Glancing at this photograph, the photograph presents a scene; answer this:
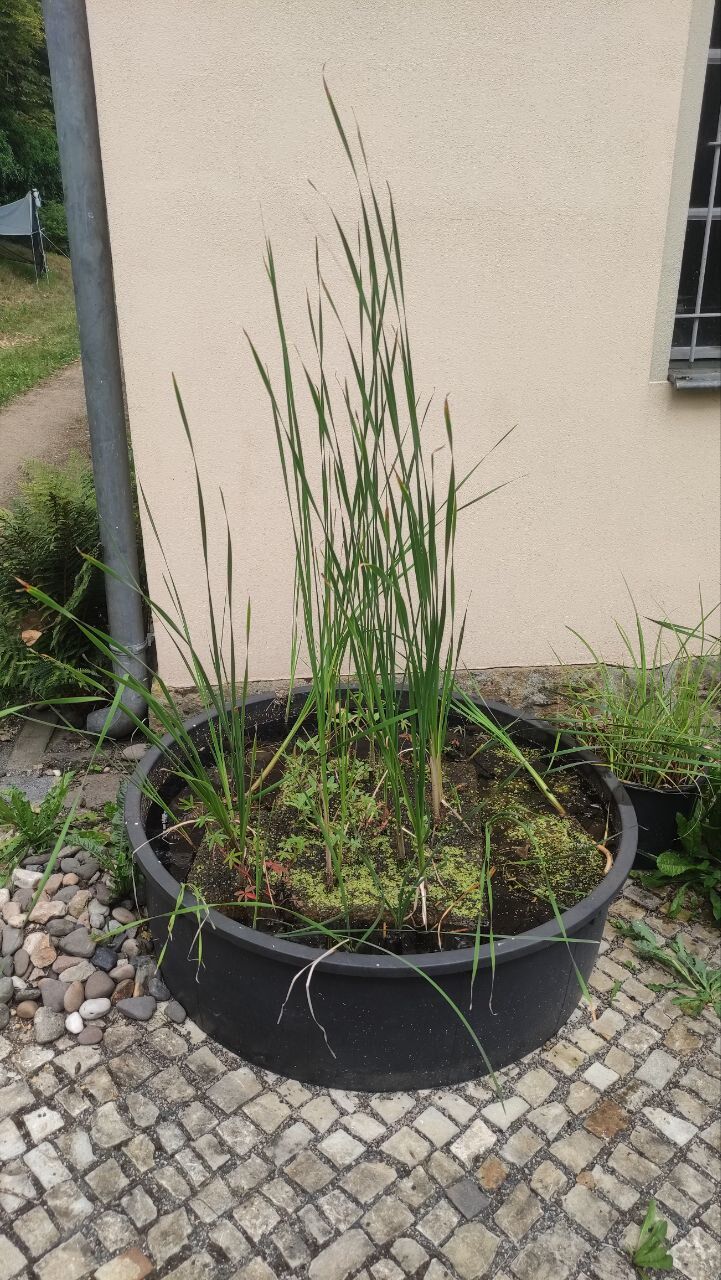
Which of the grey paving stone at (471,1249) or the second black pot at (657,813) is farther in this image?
the second black pot at (657,813)

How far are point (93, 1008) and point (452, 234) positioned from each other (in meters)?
2.17

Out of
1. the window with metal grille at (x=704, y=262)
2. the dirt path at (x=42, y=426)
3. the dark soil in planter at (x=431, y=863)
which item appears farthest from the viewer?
the dirt path at (x=42, y=426)

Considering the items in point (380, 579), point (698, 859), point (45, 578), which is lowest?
point (698, 859)

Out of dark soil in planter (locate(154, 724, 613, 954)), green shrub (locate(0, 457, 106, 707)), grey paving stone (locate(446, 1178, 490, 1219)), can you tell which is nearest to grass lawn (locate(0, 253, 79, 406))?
green shrub (locate(0, 457, 106, 707))

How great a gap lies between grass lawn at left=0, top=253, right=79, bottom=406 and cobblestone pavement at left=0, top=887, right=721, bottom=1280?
773 cm

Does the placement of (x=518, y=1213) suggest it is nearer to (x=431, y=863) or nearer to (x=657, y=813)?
(x=431, y=863)

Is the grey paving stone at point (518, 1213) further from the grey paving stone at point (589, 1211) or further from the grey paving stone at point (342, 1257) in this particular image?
the grey paving stone at point (342, 1257)

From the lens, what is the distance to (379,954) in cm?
176

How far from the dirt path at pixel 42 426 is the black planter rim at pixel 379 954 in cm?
391

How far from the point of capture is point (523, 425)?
2758 millimetres

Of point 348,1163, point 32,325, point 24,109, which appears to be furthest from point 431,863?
point 24,109

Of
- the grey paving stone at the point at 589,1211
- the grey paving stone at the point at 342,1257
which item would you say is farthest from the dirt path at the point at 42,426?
the grey paving stone at the point at 589,1211

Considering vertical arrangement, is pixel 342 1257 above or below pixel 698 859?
below

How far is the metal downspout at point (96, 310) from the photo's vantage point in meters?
2.27
